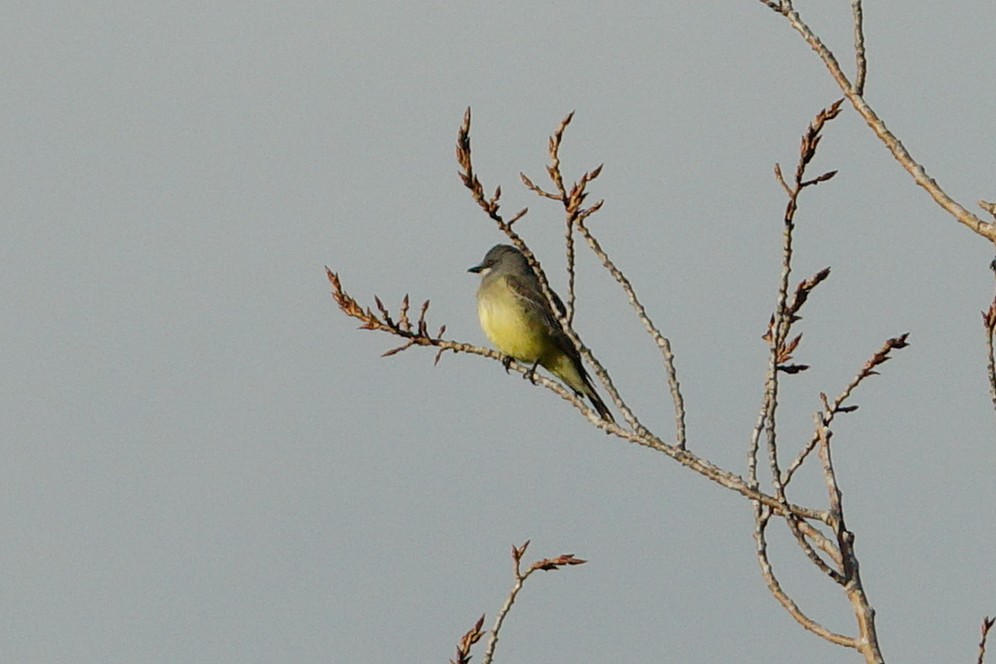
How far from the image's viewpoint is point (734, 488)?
5102 millimetres

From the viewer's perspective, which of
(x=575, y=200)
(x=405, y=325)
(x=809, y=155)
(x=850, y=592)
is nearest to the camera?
(x=850, y=592)

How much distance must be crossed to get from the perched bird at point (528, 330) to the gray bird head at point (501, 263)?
17.8 inches

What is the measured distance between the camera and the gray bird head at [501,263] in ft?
51.2

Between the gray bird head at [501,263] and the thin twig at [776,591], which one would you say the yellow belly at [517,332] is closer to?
the gray bird head at [501,263]

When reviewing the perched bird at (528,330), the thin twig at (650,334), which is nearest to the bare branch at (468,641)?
the thin twig at (650,334)

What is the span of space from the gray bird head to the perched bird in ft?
1.49

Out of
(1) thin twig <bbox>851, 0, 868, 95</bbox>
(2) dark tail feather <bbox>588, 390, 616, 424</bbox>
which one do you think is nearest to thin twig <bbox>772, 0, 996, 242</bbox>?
(1) thin twig <bbox>851, 0, 868, 95</bbox>

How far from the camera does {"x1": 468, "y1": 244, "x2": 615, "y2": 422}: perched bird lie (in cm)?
1405

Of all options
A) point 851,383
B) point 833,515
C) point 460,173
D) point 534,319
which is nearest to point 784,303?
point 851,383

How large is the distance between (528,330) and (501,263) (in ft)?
6.24

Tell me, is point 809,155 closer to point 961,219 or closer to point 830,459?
point 961,219

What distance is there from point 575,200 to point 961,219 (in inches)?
53.3

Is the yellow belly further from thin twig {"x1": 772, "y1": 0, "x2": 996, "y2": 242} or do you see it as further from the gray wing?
thin twig {"x1": 772, "y1": 0, "x2": 996, "y2": 242}

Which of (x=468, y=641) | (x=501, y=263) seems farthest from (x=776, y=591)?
(x=501, y=263)
